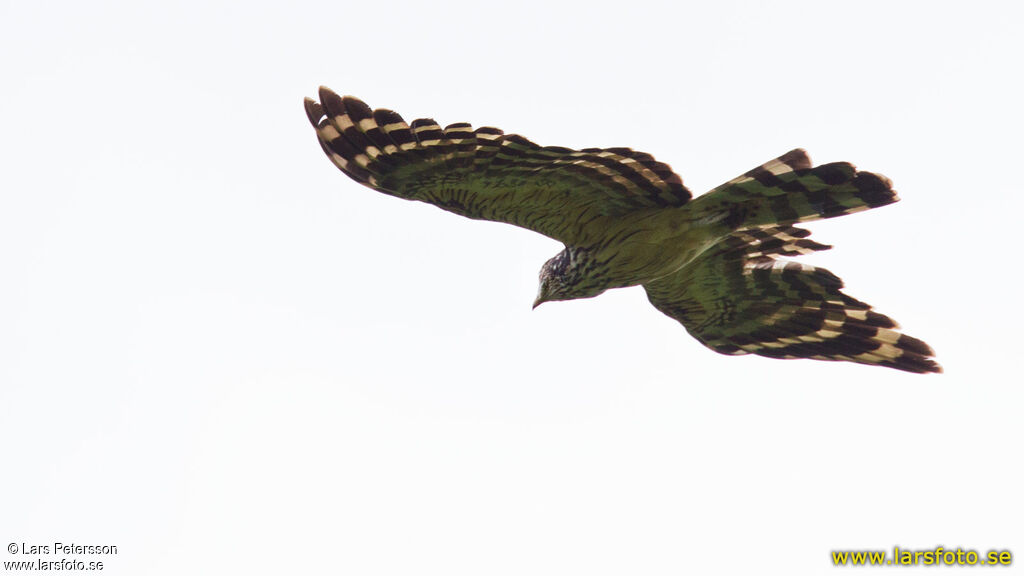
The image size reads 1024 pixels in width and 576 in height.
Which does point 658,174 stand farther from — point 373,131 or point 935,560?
point 935,560

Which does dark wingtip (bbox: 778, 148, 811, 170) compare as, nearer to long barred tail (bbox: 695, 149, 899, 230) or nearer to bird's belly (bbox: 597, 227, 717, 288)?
long barred tail (bbox: 695, 149, 899, 230)

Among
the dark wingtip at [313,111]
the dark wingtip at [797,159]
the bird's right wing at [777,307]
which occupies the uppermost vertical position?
the dark wingtip at [313,111]

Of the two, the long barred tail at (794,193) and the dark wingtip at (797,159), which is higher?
the dark wingtip at (797,159)

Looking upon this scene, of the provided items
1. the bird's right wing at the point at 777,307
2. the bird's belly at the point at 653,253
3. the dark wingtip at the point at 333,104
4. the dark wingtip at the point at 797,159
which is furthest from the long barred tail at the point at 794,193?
the dark wingtip at the point at 333,104

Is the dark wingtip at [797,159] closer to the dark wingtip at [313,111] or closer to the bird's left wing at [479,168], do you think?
the bird's left wing at [479,168]

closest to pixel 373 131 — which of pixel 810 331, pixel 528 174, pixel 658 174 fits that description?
pixel 528 174

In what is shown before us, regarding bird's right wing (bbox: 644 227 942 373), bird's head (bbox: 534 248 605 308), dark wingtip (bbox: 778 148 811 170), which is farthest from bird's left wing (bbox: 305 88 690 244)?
bird's right wing (bbox: 644 227 942 373)

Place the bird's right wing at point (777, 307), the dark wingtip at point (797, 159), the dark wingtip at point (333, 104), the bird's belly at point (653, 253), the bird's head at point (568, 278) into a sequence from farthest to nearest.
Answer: the bird's right wing at point (777, 307)
the bird's head at point (568, 278)
the bird's belly at point (653, 253)
the dark wingtip at point (333, 104)
the dark wingtip at point (797, 159)
